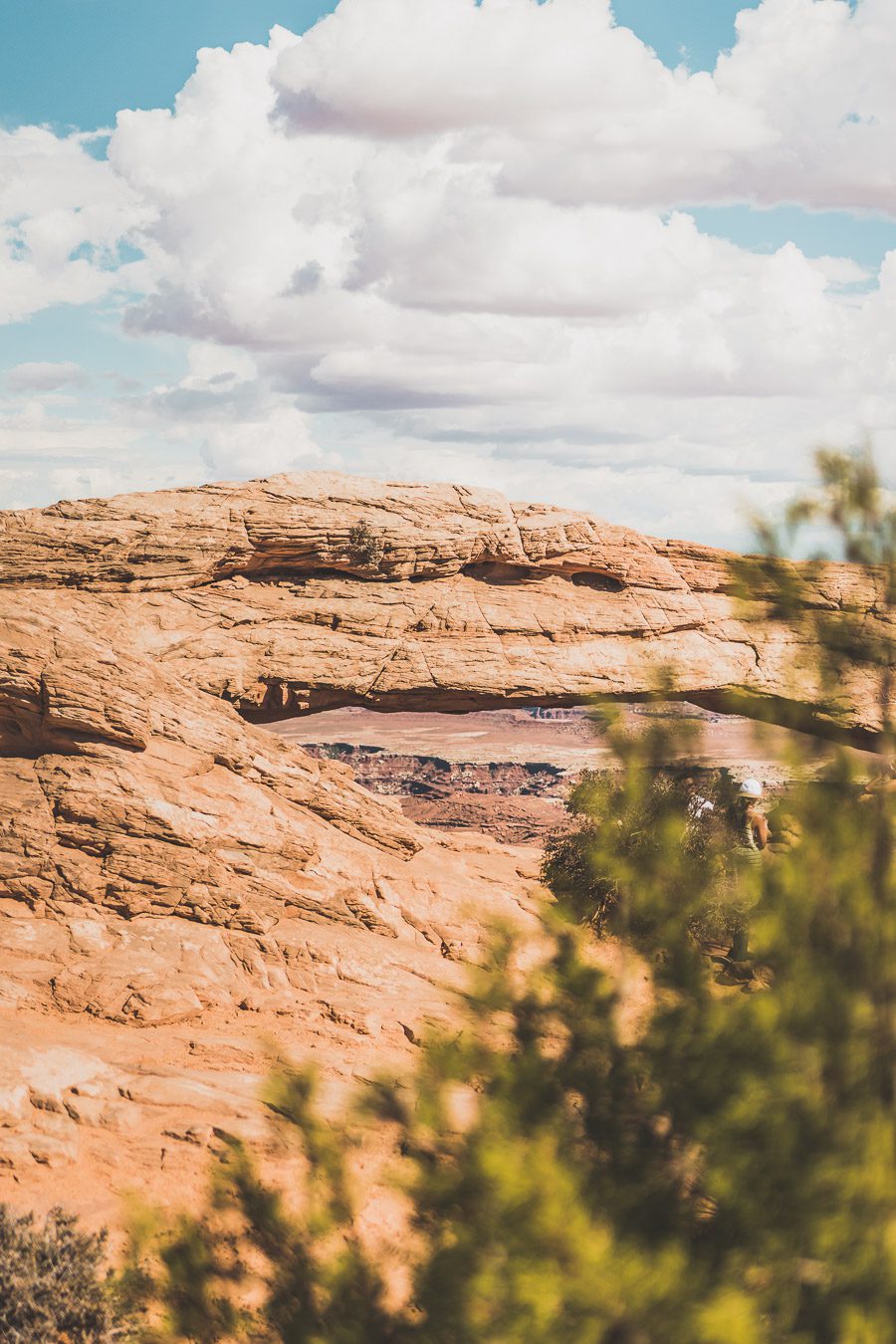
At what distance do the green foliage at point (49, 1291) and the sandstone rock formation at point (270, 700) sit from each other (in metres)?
2.26

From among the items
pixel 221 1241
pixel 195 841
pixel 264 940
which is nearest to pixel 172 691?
pixel 195 841

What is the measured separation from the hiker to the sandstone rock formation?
1.73 meters

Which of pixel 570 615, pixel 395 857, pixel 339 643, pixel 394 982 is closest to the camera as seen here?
pixel 394 982

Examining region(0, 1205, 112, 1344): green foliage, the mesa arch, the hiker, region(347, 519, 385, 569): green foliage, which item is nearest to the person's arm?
the hiker

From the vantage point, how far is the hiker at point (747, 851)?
5.71 metres

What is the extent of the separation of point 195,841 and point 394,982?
4.08 m

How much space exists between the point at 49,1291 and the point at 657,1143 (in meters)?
5.59

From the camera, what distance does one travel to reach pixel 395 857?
19.7m

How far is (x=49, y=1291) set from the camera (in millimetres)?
7875

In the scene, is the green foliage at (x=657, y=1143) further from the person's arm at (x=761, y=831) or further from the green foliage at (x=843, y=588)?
the person's arm at (x=761, y=831)

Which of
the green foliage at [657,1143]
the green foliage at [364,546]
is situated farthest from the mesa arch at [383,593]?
the green foliage at [657,1143]

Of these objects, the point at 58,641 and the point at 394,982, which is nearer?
the point at 394,982

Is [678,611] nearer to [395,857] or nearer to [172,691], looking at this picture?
[395,857]

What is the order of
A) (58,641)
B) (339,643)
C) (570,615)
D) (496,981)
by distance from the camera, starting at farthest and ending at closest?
(570,615)
(339,643)
(58,641)
(496,981)
